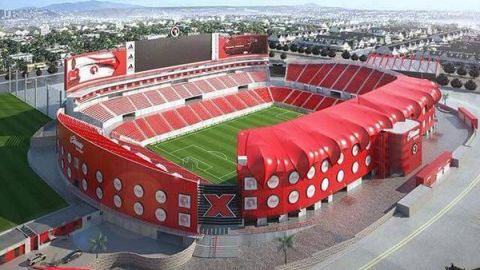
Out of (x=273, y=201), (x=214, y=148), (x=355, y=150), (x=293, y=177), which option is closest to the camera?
(x=273, y=201)

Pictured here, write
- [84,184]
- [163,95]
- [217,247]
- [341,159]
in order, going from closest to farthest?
[217,247], [84,184], [341,159], [163,95]

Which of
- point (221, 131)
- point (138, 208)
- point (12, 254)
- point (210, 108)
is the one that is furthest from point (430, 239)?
point (210, 108)

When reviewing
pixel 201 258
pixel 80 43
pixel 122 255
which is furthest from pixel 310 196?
pixel 80 43

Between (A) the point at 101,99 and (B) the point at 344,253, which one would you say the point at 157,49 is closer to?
(A) the point at 101,99

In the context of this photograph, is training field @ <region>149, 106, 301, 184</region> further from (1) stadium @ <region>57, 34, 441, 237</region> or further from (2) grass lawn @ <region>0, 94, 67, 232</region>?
(2) grass lawn @ <region>0, 94, 67, 232</region>

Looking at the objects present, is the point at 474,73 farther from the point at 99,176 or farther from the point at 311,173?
the point at 99,176

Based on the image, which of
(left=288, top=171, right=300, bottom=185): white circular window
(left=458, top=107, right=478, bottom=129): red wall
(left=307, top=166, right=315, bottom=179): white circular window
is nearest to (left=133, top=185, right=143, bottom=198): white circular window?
(left=288, top=171, right=300, bottom=185): white circular window

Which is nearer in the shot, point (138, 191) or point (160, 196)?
point (160, 196)
